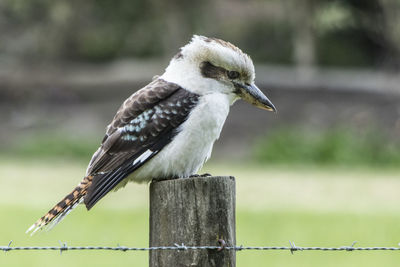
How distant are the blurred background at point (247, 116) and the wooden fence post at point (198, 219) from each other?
223 inches

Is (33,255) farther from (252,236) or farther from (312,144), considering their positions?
(312,144)

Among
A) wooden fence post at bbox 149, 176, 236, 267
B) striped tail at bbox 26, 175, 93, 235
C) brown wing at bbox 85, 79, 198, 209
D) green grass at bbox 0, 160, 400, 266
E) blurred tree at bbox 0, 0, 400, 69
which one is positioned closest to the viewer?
wooden fence post at bbox 149, 176, 236, 267

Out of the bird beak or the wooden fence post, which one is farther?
the bird beak

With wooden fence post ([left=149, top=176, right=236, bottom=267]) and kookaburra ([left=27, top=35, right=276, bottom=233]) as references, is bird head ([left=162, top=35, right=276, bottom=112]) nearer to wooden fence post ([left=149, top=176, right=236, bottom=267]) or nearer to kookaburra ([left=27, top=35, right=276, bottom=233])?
kookaburra ([left=27, top=35, right=276, bottom=233])

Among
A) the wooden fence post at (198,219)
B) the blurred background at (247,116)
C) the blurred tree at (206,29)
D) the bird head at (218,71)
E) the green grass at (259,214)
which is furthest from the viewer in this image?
the blurred tree at (206,29)

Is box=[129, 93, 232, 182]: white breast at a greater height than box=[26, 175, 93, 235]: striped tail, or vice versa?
box=[129, 93, 232, 182]: white breast

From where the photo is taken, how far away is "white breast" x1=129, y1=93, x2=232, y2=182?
13.5ft

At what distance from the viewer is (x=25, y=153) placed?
1769 centimetres

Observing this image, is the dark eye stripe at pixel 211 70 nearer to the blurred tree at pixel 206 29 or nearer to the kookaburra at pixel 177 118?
the kookaburra at pixel 177 118

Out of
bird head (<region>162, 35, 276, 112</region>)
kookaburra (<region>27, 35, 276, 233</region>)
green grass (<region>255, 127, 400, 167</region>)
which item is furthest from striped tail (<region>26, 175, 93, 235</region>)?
green grass (<region>255, 127, 400, 167</region>)

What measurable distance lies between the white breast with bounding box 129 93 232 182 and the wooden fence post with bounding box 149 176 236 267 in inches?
28.1

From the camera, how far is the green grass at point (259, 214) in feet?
30.9

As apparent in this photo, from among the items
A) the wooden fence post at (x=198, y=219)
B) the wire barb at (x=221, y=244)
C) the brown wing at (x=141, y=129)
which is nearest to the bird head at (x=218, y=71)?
the brown wing at (x=141, y=129)

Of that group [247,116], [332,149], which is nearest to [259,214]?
[332,149]
